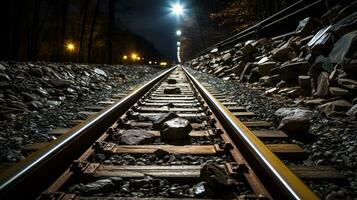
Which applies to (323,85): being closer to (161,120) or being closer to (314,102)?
(314,102)

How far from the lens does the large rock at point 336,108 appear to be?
408 cm

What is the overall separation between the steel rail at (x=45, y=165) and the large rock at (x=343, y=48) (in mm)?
3829

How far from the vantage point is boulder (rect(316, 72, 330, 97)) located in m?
4.82

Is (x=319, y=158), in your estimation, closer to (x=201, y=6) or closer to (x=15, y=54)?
(x=15, y=54)

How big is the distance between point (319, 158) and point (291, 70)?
157 inches

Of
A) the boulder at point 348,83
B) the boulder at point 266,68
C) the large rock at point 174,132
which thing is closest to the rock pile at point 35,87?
the large rock at point 174,132

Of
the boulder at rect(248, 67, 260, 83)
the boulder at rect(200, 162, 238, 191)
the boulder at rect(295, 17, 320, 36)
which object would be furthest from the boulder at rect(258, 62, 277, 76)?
the boulder at rect(200, 162, 238, 191)

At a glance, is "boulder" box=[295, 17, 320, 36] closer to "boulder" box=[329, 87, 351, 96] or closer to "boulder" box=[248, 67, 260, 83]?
"boulder" box=[248, 67, 260, 83]

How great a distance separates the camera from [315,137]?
331 cm

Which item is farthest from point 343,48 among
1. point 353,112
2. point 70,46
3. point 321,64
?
point 70,46

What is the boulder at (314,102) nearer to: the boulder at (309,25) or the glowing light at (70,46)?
the boulder at (309,25)

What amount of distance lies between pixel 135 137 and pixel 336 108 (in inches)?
112

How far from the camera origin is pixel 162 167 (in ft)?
8.29

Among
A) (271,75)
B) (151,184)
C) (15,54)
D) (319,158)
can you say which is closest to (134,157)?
(151,184)
